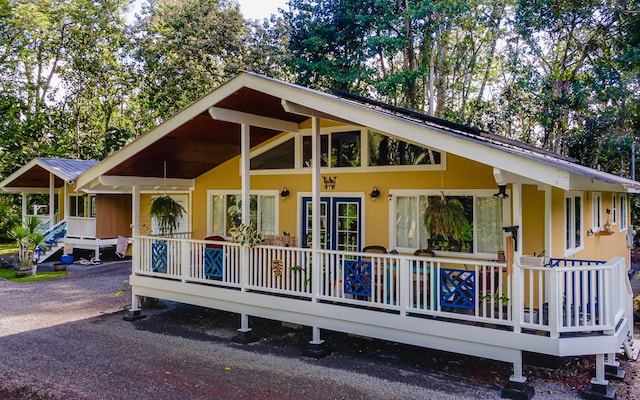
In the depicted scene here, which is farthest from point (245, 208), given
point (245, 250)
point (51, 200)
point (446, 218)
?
point (51, 200)

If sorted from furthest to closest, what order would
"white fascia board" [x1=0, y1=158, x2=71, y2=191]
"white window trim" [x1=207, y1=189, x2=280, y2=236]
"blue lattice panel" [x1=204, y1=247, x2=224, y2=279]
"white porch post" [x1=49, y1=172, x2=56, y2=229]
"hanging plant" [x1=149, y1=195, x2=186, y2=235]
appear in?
"white porch post" [x1=49, y1=172, x2=56, y2=229] → "white fascia board" [x1=0, y1=158, x2=71, y2=191] → "white window trim" [x1=207, y1=189, x2=280, y2=236] → "hanging plant" [x1=149, y1=195, x2=186, y2=235] → "blue lattice panel" [x1=204, y1=247, x2=224, y2=279]

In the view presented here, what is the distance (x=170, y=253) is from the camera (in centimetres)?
909

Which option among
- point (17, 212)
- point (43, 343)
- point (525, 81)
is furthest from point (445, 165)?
point (17, 212)

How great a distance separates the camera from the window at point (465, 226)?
7922 millimetres

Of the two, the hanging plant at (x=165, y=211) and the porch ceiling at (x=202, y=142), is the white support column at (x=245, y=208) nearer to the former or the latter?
the porch ceiling at (x=202, y=142)

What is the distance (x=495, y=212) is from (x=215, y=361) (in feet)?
16.8

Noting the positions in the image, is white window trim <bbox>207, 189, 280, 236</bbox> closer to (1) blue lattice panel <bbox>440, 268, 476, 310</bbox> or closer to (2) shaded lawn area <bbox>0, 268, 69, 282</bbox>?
(1) blue lattice panel <bbox>440, 268, 476, 310</bbox>

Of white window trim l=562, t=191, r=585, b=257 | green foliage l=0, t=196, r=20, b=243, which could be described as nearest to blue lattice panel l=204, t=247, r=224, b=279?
white window trim l=562, t=191, r=585, b=257

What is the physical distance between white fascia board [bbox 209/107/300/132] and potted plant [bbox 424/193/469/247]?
3.19 meters

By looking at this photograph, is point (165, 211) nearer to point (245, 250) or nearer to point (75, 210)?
point (245, 250)

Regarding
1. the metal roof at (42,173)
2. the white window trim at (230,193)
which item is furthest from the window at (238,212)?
the metal roof at (42,173)

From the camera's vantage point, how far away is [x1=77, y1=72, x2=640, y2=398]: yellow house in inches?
222

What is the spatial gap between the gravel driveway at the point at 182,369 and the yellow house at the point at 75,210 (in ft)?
26.9

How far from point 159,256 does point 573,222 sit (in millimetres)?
8002
